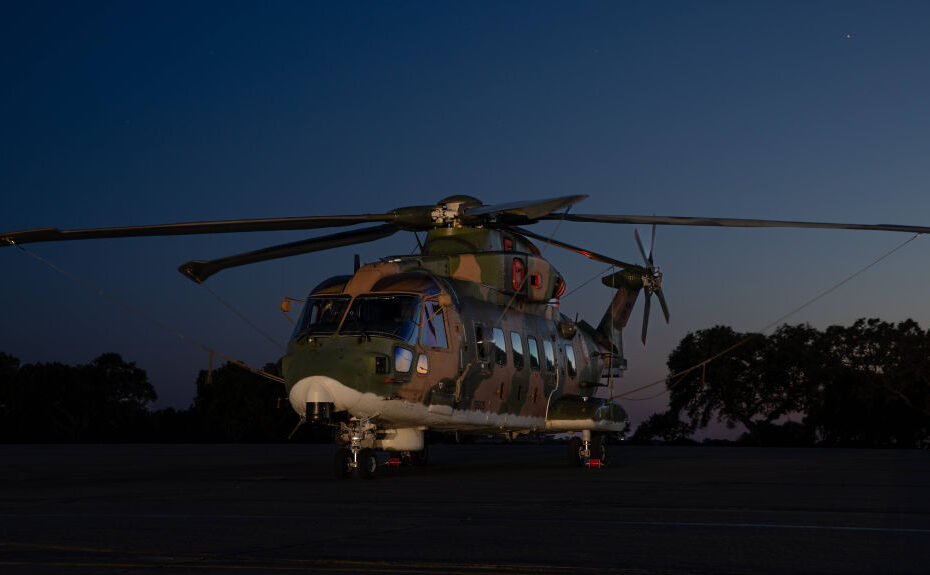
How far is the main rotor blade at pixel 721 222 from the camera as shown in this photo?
1717 cm

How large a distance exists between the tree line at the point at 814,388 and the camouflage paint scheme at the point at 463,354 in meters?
38.2

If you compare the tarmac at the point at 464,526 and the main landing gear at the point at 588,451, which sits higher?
the main landing gear at the point at 588,451

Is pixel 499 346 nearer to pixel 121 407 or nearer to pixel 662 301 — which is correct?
pixel 662 301

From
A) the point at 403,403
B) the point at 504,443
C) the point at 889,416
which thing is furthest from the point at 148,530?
the point at 889,416

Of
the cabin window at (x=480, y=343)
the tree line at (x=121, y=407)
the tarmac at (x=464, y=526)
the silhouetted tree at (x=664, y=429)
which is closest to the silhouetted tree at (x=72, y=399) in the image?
the tree line at (x=121, y=407)

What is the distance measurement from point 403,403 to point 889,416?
1950 inches

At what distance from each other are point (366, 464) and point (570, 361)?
8048 mm

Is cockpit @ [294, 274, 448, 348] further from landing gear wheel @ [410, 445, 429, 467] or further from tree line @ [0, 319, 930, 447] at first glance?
tree line @ [0, 319, 930, 447]

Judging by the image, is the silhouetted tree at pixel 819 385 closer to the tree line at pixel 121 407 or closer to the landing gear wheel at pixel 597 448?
the tree line at pixel 121 407

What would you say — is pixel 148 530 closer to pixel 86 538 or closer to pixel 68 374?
pixel 86 538

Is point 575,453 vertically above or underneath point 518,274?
underneath

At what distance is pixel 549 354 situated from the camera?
22.8 meters

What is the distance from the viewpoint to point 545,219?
1936cm

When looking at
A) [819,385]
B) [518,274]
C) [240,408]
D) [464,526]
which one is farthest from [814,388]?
[464,526]
